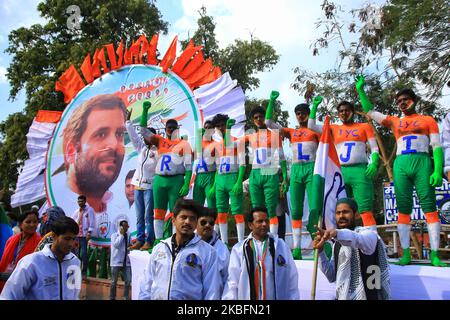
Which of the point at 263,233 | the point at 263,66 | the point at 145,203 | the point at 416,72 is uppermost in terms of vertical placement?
the point at 263,66

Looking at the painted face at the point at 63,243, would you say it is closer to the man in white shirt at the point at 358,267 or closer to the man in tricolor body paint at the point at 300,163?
the man in white shirt at the point at 358,267

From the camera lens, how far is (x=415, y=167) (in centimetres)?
507

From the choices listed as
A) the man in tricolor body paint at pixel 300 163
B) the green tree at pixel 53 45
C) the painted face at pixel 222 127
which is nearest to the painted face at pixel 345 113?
the man in tricolor body paint at pixel 300 163

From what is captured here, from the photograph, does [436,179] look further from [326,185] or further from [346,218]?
[346,218]

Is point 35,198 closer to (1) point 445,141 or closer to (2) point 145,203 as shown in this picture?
(2) point 145,203

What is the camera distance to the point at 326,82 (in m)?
14.9

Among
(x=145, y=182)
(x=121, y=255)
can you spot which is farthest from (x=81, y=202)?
(x=145, y=182)

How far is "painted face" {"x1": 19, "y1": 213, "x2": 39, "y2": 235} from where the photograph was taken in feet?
15.3

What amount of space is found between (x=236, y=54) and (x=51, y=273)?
15.5m

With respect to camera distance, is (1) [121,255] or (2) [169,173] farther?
(1) [121,255]

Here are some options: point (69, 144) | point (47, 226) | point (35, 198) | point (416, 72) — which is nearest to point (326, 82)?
point (416, 72)

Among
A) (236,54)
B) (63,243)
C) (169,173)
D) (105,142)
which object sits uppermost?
(236,54)

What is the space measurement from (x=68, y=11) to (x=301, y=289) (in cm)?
1496
